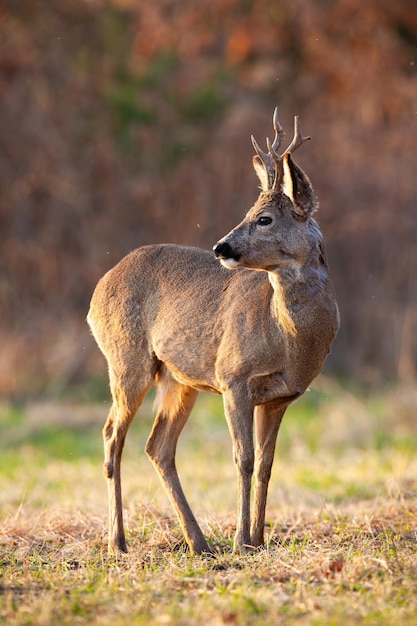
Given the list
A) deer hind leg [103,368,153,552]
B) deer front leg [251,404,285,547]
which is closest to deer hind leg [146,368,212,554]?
deer hind leg [103,368,153,552]

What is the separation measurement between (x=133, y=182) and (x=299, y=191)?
12.9 m

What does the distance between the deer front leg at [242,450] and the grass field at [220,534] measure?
161 mm

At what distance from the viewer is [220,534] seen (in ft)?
24.1

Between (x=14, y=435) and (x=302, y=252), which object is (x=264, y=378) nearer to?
(x=302, y=252)

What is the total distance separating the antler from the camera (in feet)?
21.5

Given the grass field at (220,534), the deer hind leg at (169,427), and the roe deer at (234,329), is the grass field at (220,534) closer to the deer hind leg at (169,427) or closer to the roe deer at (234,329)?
the deer hind leg at (169,427)

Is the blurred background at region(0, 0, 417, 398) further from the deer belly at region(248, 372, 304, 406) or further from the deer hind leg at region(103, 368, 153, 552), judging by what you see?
the deer belly at region(248, 372, 304, 406)

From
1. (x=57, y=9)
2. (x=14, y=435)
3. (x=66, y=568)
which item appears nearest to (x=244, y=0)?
(x=57, y=9)

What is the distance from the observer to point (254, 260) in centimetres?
654

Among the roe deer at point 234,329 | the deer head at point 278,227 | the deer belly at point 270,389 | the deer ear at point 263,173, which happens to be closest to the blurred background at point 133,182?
the roe deer at point 234,329

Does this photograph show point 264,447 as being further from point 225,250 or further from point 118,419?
point 225,250

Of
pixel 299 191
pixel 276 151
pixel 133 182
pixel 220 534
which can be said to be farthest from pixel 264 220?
pixel 133 182

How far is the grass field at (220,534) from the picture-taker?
206 inches

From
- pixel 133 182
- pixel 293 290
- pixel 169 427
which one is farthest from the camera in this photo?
pixel 133 182
